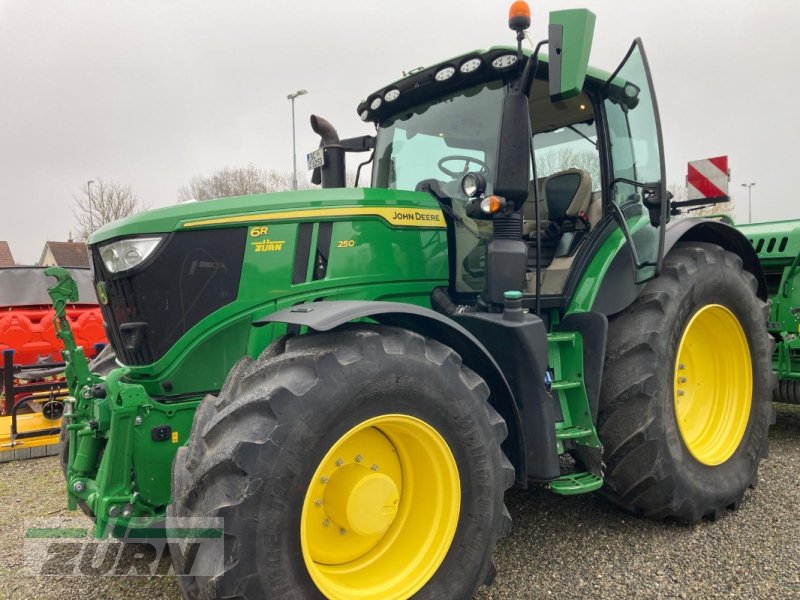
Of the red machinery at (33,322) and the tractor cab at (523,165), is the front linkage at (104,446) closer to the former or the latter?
the tractor cab at (523,165)

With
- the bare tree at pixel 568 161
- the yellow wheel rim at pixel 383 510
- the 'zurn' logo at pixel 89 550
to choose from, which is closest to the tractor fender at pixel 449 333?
the yellow wheel rim at pixel 383 510

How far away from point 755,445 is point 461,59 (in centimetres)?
300

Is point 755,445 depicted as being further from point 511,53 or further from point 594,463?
point 511,53

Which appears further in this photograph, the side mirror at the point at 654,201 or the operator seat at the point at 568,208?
the operator seat at the point at 568,208

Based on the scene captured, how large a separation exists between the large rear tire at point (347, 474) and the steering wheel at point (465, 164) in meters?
1.18

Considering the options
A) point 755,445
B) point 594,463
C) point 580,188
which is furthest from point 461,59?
point 755,445

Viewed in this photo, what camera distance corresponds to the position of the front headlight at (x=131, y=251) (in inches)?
107

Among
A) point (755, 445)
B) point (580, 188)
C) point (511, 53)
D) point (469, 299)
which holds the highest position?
point (511, 53)

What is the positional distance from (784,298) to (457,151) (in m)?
3.77

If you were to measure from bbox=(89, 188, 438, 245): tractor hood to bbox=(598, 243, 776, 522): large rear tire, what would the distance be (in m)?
1.55

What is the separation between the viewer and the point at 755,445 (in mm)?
3850

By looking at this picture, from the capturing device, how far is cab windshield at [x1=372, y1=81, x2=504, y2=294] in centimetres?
330

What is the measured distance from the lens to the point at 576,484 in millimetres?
2992

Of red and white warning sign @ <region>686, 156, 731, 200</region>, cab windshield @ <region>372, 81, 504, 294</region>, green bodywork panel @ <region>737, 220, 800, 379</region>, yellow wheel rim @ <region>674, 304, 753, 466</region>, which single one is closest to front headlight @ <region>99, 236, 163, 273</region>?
cab windshield @ <region>372, 81, 504, 294</region>
